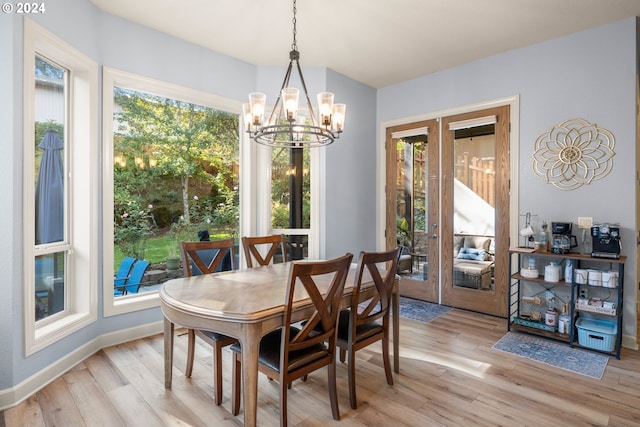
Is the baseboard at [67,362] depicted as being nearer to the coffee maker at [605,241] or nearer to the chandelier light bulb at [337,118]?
the chandelier light bulb at [337,118]

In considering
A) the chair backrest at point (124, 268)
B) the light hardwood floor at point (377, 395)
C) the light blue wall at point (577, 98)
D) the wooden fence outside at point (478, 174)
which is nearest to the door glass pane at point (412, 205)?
the wooden fence outside at point (478, 174)

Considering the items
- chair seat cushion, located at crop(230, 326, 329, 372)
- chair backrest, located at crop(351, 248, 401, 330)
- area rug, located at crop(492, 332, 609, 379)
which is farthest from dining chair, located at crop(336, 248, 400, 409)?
area rug, located at crop(492, 332, 609, 379)

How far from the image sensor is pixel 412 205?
471 centimetres

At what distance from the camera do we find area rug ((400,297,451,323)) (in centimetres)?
399

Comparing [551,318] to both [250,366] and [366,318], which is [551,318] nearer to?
[366,318]

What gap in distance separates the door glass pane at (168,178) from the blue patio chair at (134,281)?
2.6 inches

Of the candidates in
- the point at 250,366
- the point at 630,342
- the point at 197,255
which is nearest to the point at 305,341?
the point at 250,366

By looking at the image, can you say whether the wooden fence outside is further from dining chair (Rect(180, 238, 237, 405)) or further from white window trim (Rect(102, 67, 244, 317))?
white window trim (Rect(102, 67, 244, 317))

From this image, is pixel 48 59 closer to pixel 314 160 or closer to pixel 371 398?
pixel 314 160

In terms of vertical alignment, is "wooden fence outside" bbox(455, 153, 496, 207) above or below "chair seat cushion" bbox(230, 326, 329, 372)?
above

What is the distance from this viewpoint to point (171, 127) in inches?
Answer: 145

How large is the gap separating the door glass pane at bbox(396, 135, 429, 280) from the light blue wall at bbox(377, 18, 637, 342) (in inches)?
31.6

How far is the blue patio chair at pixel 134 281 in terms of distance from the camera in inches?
135

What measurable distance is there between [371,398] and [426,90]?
3735mm
